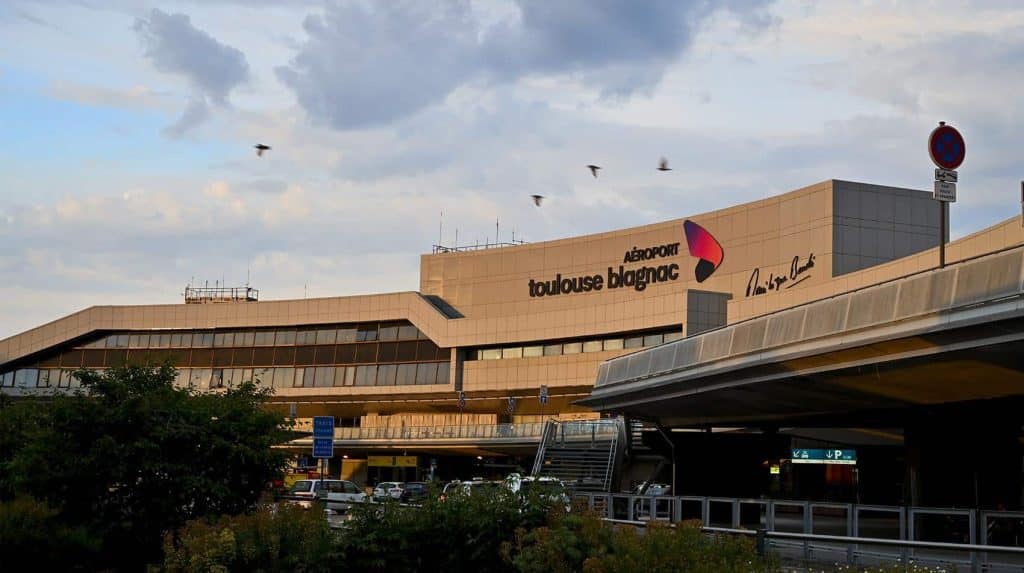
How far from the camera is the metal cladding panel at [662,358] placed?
119 ft

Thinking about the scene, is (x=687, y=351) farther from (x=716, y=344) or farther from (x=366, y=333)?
(x=366, y=333)

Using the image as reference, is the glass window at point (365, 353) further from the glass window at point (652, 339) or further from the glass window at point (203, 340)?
the glass window at point (652, 339)

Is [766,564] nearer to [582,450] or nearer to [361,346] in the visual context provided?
[582,450]

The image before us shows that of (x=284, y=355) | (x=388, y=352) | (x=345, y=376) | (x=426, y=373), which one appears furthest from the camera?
(x=284, y=355)

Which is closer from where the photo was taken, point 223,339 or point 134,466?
point 134,466

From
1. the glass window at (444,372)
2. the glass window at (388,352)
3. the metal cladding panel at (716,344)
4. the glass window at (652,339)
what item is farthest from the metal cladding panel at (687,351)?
the glass window at (388,352)

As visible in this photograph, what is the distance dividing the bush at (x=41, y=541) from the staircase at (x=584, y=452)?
22.7m

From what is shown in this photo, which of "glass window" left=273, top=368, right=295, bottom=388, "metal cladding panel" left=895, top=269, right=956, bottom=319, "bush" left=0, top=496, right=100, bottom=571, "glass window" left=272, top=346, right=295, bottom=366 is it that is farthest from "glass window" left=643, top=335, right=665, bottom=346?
"bush" left=0, top=496, right=100, bottom=571

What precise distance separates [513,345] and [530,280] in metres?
5.66

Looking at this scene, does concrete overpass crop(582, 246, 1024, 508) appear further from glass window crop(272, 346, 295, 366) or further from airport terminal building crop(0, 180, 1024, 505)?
glass window crop(272, 346, 295, 366)

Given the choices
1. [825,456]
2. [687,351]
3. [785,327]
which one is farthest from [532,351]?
[785,327]

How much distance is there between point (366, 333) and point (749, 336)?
65500mm

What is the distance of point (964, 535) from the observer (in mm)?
26359

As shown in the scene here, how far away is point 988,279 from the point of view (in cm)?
2050
